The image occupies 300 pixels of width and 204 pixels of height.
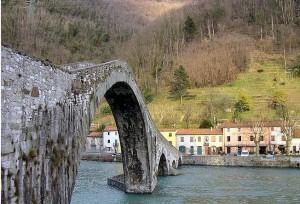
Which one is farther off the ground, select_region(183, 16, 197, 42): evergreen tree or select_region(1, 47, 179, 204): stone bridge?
select_region(183, 16, 197, 42): evergreen tree

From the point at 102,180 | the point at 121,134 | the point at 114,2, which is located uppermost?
the point at 114,2

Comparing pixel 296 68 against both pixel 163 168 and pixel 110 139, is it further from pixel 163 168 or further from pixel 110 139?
pixel 163 168

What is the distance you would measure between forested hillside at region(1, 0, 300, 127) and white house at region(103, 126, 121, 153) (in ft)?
24.3

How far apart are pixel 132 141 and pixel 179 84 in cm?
5711

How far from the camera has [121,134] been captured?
99.2 ft

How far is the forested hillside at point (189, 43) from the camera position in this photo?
285ft

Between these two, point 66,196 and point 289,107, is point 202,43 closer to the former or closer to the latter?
point 289,107

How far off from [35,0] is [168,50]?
58950mm

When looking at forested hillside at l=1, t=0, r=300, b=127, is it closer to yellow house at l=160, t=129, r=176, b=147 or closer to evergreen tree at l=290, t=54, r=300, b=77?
evergreen tree at l=290, t=54, r=300, b=77

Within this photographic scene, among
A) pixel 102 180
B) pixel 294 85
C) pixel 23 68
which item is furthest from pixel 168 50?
pixel 23 68

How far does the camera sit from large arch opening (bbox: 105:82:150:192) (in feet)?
96.8

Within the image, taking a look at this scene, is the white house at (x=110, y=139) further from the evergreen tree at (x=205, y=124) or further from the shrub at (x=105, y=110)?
the evergreen tree at (x=205, y=124)

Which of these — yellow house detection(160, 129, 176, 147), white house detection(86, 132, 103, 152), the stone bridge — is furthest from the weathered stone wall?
the stone bridge

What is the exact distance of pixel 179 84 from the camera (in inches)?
3440
